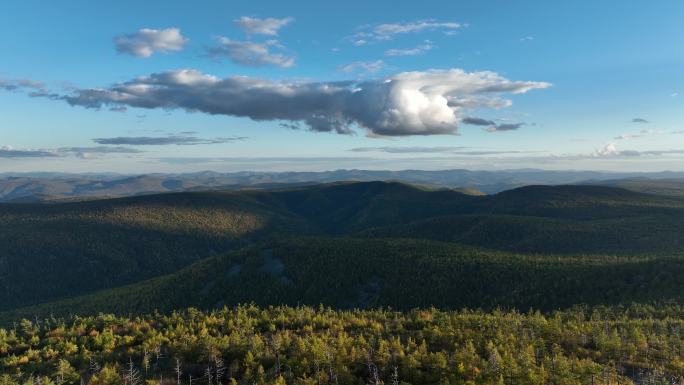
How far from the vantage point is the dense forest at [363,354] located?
2511 inches

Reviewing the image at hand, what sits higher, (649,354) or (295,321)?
(649,354)

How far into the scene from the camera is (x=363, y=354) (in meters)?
72.2

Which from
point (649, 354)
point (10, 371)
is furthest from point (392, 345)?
point (10, 371)

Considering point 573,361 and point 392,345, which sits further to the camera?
point 392,345

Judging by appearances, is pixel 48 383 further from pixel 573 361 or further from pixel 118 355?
pixel 573 361

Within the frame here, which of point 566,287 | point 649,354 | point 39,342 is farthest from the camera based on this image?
point 566,287

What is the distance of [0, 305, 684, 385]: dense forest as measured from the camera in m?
63.8

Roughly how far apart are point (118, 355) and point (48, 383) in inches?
746

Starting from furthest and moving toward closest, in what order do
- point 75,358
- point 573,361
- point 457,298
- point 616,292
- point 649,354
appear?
point 457,298, point 616,292, point 75,358, point 649,354, point 573,361

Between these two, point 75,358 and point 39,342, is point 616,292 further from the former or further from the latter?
point 39,342

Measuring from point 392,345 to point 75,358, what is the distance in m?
61.1

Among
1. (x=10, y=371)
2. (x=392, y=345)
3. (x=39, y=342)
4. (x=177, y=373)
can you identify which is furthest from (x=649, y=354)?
(x=39, y=342)

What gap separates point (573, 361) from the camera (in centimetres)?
6812


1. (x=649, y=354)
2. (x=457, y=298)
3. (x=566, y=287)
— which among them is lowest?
(x=457, y=298)
